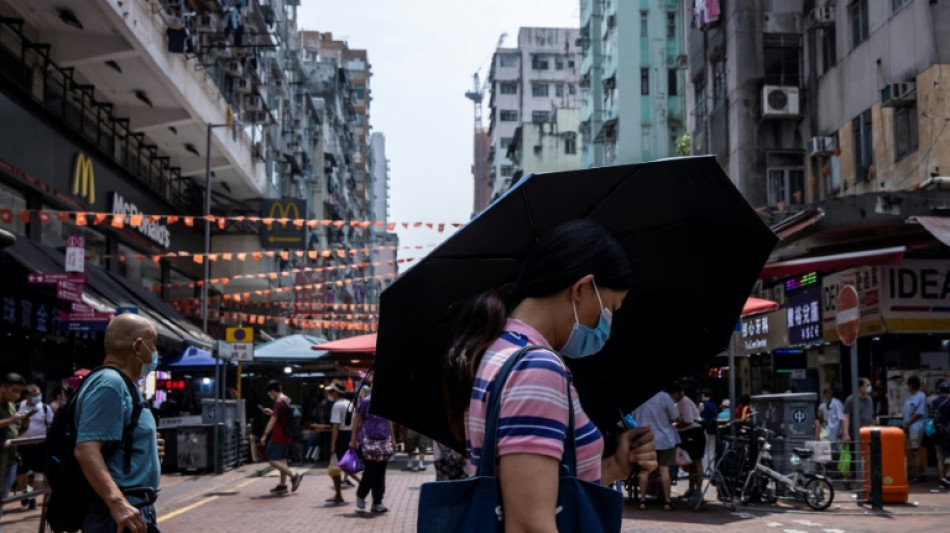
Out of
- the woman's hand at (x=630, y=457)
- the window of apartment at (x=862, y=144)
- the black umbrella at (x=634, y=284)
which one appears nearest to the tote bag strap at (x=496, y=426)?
the woman's hand at (x=630, y=457)

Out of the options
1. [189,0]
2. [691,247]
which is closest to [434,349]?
[691,247]

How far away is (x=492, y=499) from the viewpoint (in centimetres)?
252

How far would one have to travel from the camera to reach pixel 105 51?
24.1 metres

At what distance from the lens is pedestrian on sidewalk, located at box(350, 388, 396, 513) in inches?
561

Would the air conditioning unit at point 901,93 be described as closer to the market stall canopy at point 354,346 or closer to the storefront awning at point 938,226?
the storefront awning at point 938,226

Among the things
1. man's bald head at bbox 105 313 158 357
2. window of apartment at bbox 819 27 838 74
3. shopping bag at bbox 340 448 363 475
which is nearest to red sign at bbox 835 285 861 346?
shopping bag at bbox 340 448 363 475

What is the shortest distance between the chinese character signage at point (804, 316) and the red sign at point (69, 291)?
1421cm

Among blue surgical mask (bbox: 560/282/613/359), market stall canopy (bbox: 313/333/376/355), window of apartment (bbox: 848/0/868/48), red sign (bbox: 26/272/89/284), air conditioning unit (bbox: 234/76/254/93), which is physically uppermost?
air conditioning unit (bbox: 234/76/254/93)

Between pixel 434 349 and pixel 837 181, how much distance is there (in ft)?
82.5

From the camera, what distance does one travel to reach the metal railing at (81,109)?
21.7 m

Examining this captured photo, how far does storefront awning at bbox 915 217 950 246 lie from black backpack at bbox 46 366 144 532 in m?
13.7

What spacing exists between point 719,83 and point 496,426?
105 ft

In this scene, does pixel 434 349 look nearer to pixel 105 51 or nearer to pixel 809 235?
pixel 809 235

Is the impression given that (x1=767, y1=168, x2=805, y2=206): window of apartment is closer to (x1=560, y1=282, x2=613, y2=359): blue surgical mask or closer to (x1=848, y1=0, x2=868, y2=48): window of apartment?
(x1=848, y1=0, x2=868, y2=48): window of apartment
